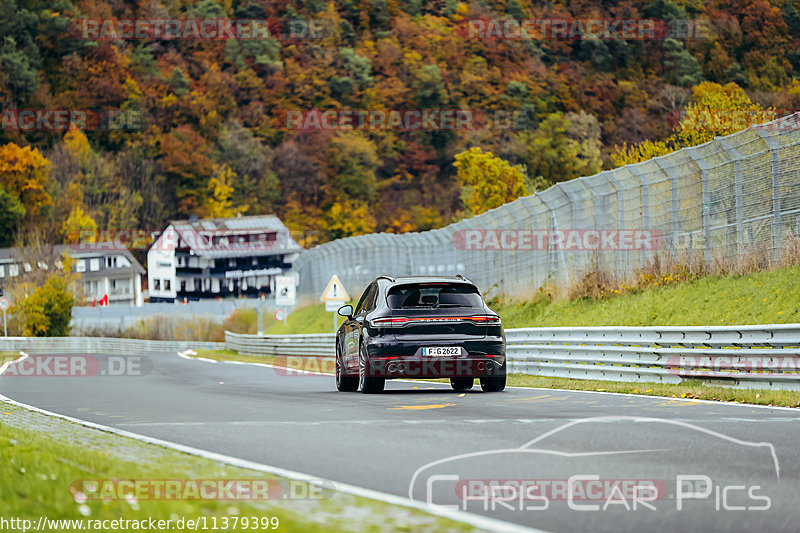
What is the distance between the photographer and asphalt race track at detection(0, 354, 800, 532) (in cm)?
657

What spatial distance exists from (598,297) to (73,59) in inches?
5225

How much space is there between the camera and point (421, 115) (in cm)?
14788

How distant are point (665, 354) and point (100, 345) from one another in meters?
64.8

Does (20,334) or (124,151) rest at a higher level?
(124,151)

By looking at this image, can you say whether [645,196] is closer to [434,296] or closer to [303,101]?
[434,296]

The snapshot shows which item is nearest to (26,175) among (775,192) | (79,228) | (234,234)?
(79,228)

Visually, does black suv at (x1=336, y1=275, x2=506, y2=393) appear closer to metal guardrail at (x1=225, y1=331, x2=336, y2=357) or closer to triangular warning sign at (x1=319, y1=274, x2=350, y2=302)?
triangular warning sign at (x1=319, y1=274, x2=350, y2=302)

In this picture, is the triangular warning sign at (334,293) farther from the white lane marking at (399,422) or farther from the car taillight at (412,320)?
the white lane marking at (399,422)

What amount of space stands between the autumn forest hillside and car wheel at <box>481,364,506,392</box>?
368ft

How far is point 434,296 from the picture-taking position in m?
17.1

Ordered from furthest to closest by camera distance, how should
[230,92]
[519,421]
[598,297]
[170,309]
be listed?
[230,92], [170,309], [598,297], [519,421]

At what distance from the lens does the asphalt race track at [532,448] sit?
6.57 meters

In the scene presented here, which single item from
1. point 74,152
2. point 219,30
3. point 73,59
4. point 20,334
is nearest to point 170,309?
point 20,334

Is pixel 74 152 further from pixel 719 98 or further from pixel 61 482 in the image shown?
pixel 61 482
